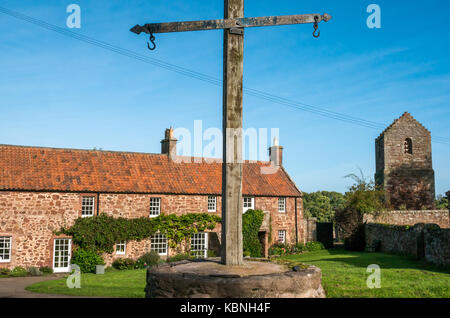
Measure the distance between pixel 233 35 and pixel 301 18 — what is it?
4.07 feet

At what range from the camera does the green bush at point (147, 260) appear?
25.1 m

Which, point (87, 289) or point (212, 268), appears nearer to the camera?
point (212, 268)

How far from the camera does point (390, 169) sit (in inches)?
1451

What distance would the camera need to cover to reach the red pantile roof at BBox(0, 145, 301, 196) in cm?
2428

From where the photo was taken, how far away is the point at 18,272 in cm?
2239

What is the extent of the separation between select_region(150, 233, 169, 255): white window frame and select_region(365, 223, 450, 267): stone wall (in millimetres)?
13837

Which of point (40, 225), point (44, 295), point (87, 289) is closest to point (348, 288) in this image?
point (87, 289)

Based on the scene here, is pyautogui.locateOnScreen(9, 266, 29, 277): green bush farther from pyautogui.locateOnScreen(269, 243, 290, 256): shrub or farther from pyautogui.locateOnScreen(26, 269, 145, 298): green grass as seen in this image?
pyautogui.locateOnScreen(269, 243, 290, 256): shrub

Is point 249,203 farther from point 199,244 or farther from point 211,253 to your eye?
point 199,244

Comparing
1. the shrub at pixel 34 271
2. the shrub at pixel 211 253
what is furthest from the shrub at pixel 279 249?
the shrub at pixel 34 271

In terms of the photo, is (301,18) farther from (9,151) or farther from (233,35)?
(9,151)

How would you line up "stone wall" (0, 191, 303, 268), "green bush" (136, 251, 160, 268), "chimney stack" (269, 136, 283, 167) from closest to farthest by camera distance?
1. "stone wall" (0, 191, 303, 268)
2. "green bush" (136, 251, 160, 268)
3. "chimney stack" (269, 136, 283, 167)

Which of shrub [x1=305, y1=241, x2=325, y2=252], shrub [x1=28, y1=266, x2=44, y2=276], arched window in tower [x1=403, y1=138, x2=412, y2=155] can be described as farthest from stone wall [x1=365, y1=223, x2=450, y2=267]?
shrub [x1=28, y1=266, x2=44, y2=276]

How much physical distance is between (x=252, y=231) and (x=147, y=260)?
24.8 feet
